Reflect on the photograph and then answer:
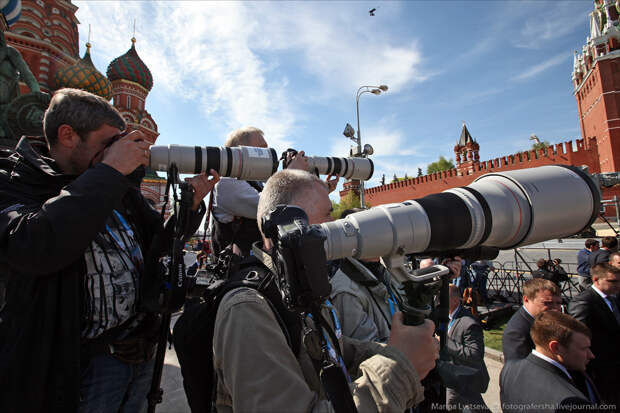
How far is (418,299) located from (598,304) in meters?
3.73

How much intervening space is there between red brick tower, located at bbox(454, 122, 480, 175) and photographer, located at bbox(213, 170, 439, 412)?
3327cm

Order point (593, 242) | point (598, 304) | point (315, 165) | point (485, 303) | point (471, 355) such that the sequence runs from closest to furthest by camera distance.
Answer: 1. point (315, 165)
2. point (471, 355)
3. point (598, 304)
4. point (593, 242)
5. point (485, 303)

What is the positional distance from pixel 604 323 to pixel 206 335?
4239 mm

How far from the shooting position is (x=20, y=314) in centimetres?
121

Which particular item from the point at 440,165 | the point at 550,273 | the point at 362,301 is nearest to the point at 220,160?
the point at 362,301

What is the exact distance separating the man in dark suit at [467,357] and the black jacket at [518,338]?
0.75 feet

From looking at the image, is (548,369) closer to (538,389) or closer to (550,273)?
(538,389)

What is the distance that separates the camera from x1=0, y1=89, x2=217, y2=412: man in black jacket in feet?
3.93

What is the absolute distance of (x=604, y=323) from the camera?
345cm

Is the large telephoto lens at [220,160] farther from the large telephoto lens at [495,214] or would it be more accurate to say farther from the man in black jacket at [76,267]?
the large telephoto lens at [495,214]

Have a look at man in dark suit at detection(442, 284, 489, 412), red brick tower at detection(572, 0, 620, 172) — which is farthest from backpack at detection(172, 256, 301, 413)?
red brick tower at detection(572, 0, 620, 172)

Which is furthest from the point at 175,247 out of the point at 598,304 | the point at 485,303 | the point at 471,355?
the point at 485,303

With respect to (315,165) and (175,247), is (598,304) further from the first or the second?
(175,247)

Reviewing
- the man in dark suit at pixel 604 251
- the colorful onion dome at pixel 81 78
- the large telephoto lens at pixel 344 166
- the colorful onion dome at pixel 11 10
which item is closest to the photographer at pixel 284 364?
the large telephoto lens at pixel 344 166
